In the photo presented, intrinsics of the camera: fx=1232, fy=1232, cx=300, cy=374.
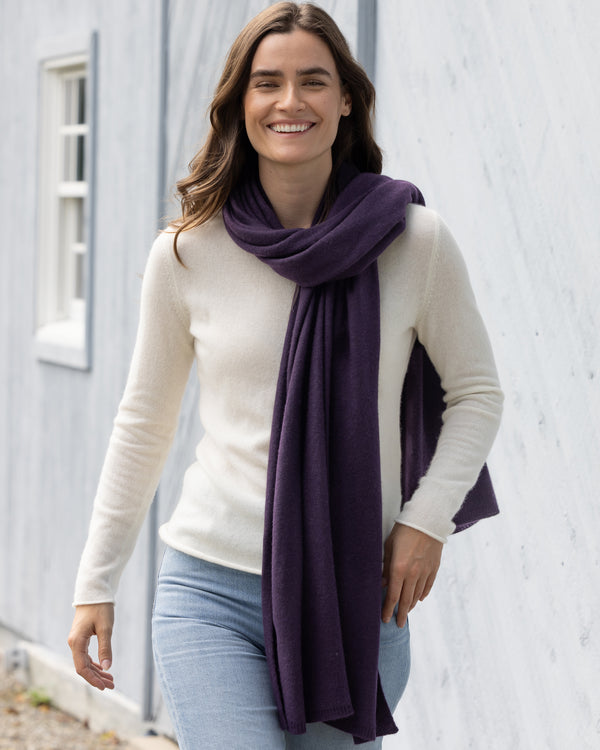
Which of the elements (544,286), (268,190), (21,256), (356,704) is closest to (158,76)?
(21,256)

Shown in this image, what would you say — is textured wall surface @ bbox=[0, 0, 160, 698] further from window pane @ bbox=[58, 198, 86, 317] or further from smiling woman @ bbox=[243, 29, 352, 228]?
smiling woman @ bbox=[243, 29, 352, 228]

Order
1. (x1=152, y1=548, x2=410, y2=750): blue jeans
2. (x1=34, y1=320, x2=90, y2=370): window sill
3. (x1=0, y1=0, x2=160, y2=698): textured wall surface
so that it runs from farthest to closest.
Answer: (x1=34, y1=320, x2=90, y2=370): window sill < (x1=0, y1=0, x2=160, y2=698): textured wall surface < (x1=152, y1=548, x2=410, y2=750): blue jeans

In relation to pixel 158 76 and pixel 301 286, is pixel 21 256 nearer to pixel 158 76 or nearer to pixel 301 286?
pixel 158 76

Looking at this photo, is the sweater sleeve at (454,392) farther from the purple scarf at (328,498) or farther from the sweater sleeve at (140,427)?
the sweater sleeve at (140,427)

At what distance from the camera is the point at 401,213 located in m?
2.47

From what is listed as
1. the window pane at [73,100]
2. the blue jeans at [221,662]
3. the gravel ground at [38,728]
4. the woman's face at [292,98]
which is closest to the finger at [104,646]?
the blue jeans at [221,662]

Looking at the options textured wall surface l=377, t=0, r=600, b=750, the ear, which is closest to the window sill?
textured wall surface l=377, t=0, r=600, b=750

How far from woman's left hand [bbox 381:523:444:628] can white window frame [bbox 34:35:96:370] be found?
448 centimetres

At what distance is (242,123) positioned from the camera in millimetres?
2703

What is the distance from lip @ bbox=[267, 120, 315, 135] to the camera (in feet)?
8.32

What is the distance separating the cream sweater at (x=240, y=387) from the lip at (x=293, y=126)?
0.25 m

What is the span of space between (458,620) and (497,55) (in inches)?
69.7

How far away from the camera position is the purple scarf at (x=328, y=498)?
2438mm

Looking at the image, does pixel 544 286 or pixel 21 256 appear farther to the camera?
pixel 21 256
